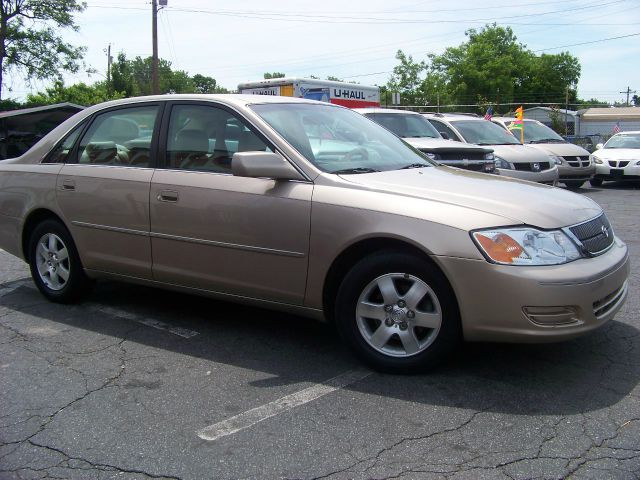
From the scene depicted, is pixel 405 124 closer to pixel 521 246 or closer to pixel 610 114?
pixel 521 246

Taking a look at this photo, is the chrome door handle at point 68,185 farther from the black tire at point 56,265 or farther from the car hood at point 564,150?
the car hood at point 564,150

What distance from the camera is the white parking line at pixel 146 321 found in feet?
15.4

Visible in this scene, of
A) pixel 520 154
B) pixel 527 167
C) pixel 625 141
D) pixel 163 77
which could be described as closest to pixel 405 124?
pixel 520 154

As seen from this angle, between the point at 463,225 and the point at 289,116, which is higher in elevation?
the point at 289,116

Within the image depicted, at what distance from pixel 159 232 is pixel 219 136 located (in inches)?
31.3

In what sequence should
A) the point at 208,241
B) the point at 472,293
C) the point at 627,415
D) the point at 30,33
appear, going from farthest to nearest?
the point at 30,33
the point at 208,241
the point at 472,293
the point at 627,415

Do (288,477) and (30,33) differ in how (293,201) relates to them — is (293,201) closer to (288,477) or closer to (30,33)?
(288,477)

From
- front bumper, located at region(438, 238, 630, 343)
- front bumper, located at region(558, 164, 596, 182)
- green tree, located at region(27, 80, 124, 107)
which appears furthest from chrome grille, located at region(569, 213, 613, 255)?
green tree, located at region(27, 80, 124, 107)

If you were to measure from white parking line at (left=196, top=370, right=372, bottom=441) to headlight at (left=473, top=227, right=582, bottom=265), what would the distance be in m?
1.06

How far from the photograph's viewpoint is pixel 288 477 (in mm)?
2752

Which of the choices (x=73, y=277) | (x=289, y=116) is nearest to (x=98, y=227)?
(x=73, y=277)

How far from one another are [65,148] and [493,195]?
350cm

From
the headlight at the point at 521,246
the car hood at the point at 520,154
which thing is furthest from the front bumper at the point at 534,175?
the headlight at the point at 521,246

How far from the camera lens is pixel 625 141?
1719cm
